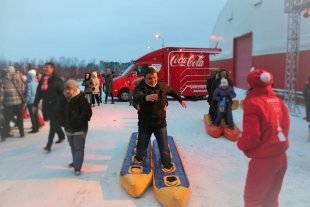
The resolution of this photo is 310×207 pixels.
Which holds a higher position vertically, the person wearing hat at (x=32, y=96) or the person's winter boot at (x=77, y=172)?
the person wearing hat at (x=32, y=96)

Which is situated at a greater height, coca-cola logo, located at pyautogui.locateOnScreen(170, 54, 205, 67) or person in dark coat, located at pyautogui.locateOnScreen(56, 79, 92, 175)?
coca-cola logo, located at pyautogui.locateOnScreen(170, 54, 205, 67)

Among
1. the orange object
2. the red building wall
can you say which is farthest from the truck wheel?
the orange object

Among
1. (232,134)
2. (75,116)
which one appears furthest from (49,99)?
(232,134)

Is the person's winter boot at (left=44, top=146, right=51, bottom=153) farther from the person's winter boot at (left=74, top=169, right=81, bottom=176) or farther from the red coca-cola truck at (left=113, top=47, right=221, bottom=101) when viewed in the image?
the red coca-cola truck at (left=113, top=47, right=221, bottom=101)

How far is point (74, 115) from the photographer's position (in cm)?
591

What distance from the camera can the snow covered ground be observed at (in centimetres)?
506

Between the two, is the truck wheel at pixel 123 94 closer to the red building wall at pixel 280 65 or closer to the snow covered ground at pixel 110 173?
the red building wall at pixel 280 65

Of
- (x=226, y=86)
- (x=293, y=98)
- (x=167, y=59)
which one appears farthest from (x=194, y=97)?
(x=226, y=86)

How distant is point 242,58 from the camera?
27438 mm

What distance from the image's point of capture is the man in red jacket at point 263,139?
11.5 feet

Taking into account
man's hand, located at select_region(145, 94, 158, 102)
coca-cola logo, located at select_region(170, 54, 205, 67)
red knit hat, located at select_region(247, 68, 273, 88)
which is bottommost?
man's hand, located at select_region(145, 94, 158, 102)

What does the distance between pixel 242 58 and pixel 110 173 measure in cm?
2291

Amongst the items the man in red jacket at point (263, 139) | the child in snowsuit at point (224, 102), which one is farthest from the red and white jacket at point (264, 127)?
the child in snowsuit at point (224, 102)

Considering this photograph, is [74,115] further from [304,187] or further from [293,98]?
[293,98]
